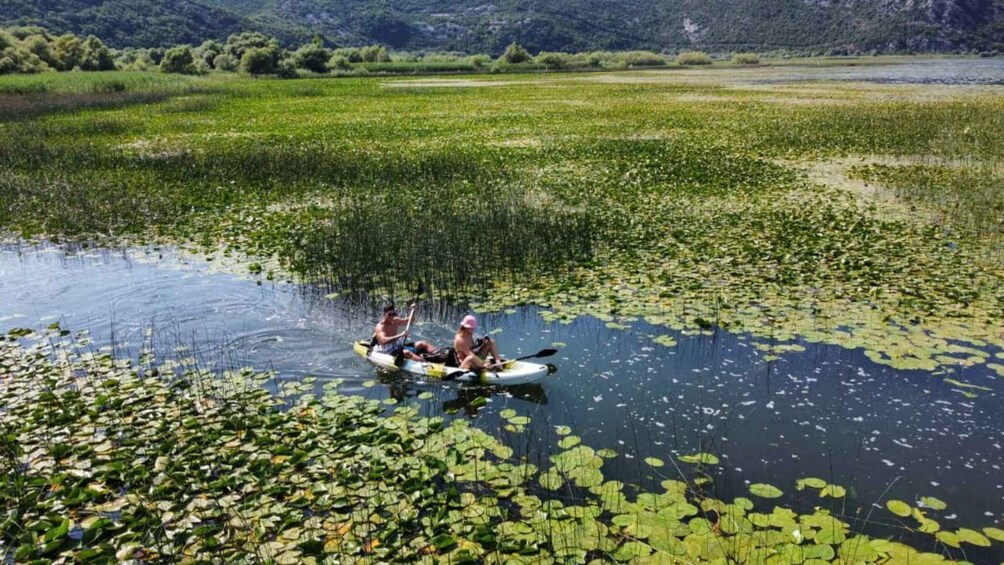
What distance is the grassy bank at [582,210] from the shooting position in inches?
404

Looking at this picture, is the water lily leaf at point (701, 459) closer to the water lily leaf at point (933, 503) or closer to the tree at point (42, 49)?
the water lily leaf at point (933, 503)

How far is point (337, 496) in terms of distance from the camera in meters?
6.03

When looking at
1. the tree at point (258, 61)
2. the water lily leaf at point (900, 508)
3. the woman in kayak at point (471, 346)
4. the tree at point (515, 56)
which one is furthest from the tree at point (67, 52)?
the water lily leaf at point (900, 508)

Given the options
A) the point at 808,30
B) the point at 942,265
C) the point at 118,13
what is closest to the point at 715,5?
the point at 808,30

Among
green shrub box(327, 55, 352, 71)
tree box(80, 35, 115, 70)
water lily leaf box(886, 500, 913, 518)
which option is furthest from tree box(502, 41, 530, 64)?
water lily leaf box(886, 500, 913, 518)

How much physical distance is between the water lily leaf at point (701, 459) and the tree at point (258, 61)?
3336 inches

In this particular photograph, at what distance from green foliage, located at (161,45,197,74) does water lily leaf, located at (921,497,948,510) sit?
82.1 meters

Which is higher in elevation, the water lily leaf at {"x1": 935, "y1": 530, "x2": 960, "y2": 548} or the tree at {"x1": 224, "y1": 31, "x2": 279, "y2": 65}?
the tree at {"x1": 224, "y1": 31, "x2": 279, "y2": 65}

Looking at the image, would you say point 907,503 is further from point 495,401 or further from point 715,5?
point 715,5

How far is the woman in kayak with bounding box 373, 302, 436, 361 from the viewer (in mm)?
9016

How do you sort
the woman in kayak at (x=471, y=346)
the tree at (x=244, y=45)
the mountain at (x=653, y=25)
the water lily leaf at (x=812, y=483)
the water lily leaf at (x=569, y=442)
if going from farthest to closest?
the mountain at (x=653, y=25) < the tree at (x=244, y=45) < the woman in kayak at (x=471, y=346) < the water lily leaf at (x=569, y=442) < the water lily leaf at (x=812, y=483)

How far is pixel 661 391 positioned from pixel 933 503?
2.83m

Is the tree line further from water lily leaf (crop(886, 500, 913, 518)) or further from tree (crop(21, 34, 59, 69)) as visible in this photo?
water lily leaf (crop(886, 500, 913, 518))

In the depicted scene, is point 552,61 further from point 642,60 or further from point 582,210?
point 582,210
